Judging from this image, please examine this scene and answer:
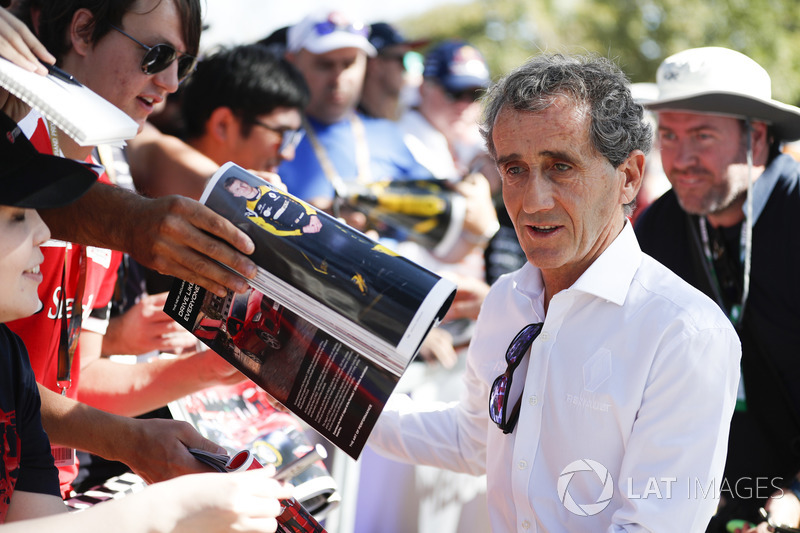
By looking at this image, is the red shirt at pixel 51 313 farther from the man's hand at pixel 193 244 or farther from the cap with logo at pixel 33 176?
the cap with logo at pixel 33 176

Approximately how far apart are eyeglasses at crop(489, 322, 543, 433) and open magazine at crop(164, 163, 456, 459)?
0.53 meters

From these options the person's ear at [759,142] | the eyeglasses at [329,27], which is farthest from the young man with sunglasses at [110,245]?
the eyeglasses at [329,27]

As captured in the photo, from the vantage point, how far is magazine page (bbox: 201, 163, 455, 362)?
1.65 metres

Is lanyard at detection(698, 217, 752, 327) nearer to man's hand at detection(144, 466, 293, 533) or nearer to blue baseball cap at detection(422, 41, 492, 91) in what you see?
man's hand at detection(144, 466, 293, 533)

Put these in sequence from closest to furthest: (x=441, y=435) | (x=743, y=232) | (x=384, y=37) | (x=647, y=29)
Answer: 1. (x=441, y=435)
2. (x=743, y=232)
3. (x=384, y=37)
4. (x=647, y=29)

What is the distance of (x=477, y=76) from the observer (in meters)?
6.06

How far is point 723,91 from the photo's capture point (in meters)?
3.25

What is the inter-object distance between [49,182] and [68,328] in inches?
34.5

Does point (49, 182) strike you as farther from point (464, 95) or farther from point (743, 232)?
point (464, 95)

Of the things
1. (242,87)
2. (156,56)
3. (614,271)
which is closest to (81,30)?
(156,56)

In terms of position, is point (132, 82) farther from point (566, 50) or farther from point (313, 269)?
point (566, 50)

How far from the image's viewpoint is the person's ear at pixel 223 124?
3.66 m

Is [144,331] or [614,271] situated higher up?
[614,271]

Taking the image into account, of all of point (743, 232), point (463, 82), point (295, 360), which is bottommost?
point (295, 360)
